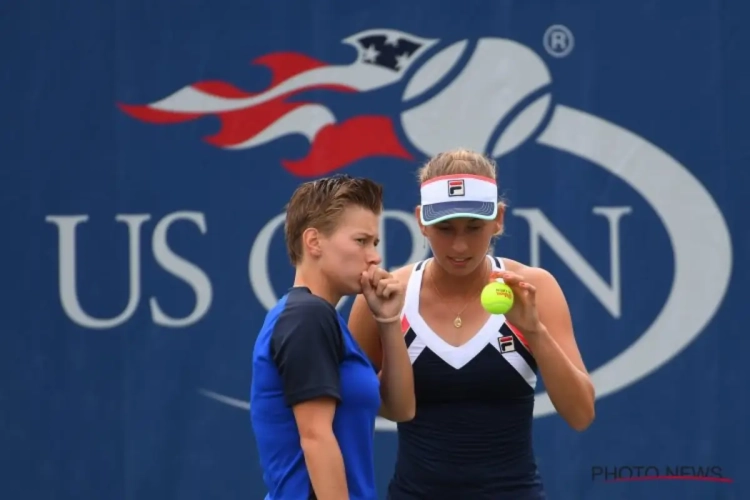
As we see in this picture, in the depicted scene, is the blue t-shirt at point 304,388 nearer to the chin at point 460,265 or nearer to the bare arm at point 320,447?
the bare arm at point 320,447

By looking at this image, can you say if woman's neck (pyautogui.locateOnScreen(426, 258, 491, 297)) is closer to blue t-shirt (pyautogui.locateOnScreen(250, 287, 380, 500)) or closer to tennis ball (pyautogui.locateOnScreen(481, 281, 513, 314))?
tennis ball (pyautogui.locateOnScreen(481, 281, 513, 314))

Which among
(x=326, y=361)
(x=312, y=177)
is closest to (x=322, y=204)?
(x=326, y=361)

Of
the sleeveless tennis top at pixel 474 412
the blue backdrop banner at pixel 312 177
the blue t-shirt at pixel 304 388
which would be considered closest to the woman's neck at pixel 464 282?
the sleeveless tennis top at pixel 474 412

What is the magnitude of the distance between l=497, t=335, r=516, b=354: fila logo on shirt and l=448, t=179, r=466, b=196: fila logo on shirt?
13.3 inches

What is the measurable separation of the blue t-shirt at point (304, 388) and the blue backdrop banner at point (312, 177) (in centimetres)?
218

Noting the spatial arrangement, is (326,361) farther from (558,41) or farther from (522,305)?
(558,41)

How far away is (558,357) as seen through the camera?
2436 millimetres

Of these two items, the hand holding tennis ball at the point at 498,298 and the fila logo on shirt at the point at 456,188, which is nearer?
the hand holding tennis ball at the point at 498,298

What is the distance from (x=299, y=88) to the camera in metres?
4.46

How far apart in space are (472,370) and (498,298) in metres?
0.24

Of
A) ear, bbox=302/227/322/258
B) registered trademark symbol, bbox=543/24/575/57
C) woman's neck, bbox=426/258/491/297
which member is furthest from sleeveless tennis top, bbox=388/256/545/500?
registered trademark symbol, bbox=543/24/575/57

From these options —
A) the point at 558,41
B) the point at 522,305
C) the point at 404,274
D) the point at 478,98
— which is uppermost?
the point at 558,41

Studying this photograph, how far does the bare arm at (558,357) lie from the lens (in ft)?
7.97

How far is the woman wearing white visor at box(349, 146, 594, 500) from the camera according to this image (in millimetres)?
2525
